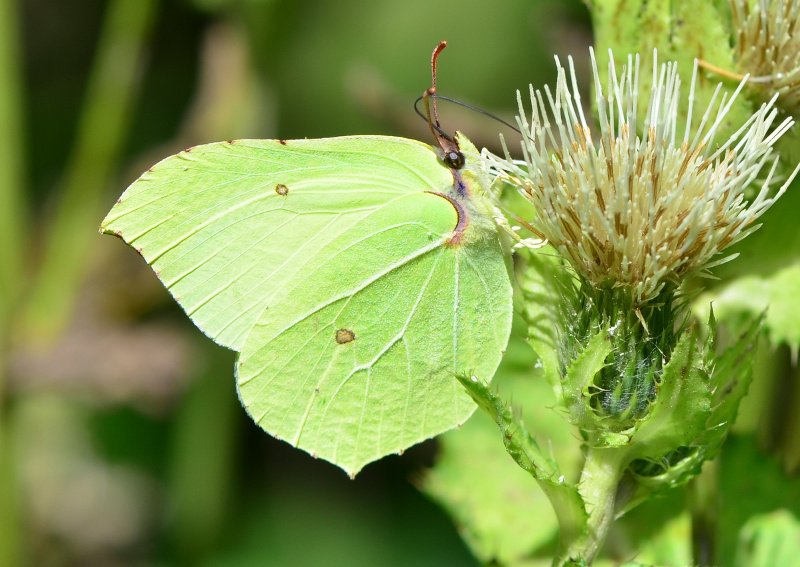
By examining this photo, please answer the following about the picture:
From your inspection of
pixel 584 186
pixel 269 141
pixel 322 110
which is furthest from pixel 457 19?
pixel 584 186

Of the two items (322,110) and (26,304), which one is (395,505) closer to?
(26,304)

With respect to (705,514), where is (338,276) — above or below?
above

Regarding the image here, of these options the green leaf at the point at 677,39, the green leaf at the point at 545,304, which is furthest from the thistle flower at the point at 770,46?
the green leaf at the point at 545,304

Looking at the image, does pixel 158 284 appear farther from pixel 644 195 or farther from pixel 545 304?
pixel 644 195

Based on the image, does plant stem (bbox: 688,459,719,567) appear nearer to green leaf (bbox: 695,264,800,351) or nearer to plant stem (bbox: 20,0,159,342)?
green leaf (bbox: 695,264,800,351)

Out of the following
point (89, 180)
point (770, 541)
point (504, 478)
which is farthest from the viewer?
point (89, 180)

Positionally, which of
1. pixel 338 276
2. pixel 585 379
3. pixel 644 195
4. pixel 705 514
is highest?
pixel 644 195

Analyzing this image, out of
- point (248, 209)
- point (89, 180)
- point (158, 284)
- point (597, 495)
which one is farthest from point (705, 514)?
point (89, 180)

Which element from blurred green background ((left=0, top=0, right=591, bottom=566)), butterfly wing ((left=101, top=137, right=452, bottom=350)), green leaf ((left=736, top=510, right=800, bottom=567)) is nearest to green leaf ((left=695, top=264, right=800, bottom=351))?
green leaf ((left=736, top=510, right=800, bottom=567))
